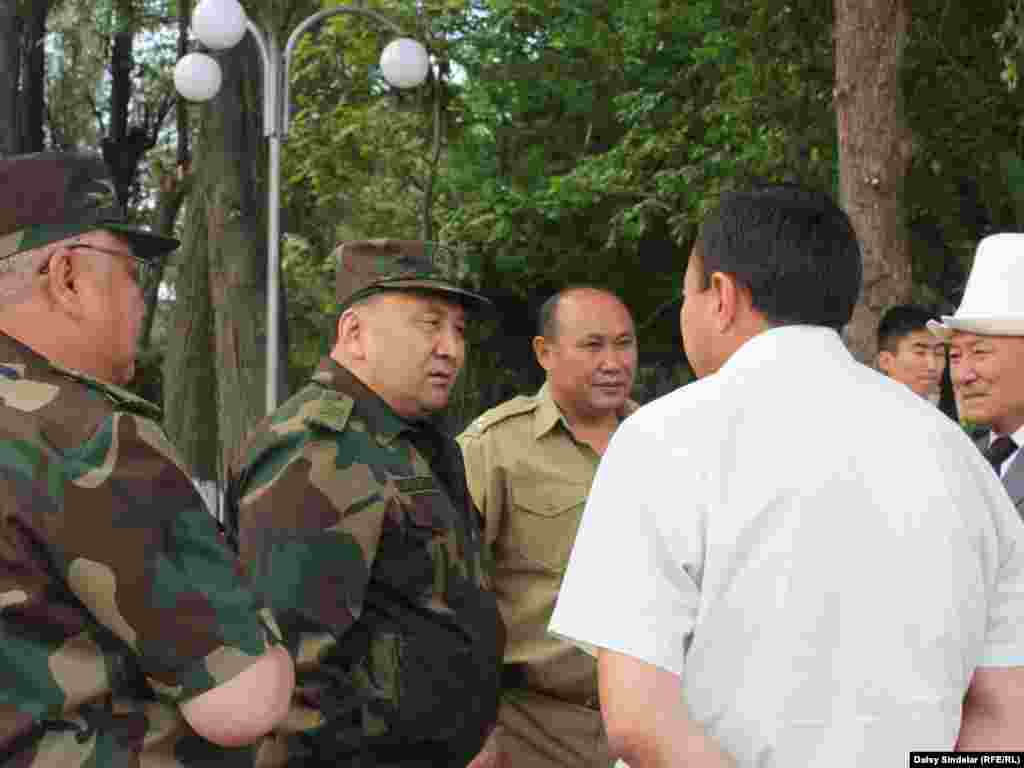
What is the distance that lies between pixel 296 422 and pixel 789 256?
1.42 meters

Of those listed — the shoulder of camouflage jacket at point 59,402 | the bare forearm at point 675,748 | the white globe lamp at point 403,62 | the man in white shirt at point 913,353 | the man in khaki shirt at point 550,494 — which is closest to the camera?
the bare forearm at point 675,748

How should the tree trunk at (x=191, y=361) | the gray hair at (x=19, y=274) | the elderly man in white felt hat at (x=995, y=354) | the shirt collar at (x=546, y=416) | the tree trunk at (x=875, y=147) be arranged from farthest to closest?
1. the tree trunk at (x=191, y=361)
2. the tree trunk at (x=875, y=147)
3. the shirt collar at (x=546, y=416)
4. the elderly man in white felt hat at (x=995, y=354)
5. the gray hair at (x=19, y=274)

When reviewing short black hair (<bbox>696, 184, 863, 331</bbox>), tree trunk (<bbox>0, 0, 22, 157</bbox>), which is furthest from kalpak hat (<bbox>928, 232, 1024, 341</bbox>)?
tree trunk (<bbox>0, 0, 22, 157</bbox>)

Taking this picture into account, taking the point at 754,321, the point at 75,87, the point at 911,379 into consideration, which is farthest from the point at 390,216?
the point at 754,321

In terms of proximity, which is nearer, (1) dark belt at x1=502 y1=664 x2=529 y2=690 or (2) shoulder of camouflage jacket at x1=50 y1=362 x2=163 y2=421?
(2) shoulder of camouflage jacket at x1=50 y1=362 x2=163 y2=421

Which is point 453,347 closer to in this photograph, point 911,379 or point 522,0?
point 911,379

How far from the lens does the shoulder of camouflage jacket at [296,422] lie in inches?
135

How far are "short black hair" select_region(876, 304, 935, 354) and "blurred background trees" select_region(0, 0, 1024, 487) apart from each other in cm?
174

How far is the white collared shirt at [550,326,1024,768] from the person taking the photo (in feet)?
7.46

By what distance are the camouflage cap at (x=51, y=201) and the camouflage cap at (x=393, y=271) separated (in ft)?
4.60

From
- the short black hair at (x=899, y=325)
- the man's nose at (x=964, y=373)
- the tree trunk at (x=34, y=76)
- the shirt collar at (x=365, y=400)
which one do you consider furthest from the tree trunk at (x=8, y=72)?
the man's nose at (x=964, y=373)

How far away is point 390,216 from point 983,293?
20630 mm

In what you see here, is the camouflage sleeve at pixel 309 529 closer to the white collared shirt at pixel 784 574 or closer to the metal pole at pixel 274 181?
the white collared shirt at pixel 784 574

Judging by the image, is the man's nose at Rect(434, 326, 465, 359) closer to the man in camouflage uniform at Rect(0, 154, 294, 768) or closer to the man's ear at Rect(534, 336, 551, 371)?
the man's ear at Rect(534, 336, 551, 371)
